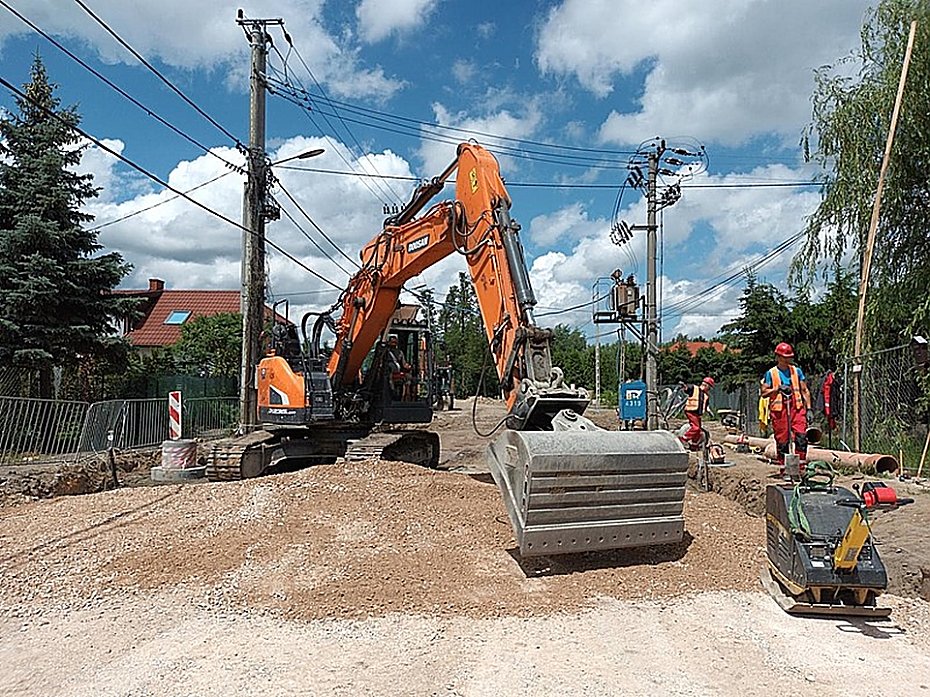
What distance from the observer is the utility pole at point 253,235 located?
16.1 metres

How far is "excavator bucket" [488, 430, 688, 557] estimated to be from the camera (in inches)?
241

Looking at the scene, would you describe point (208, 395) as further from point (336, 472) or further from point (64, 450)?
point (336, 472)

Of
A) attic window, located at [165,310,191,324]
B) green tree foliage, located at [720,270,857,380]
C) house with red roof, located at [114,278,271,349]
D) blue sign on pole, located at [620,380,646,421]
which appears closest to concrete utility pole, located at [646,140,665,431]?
blue sign on pole, located at [620,380,646,421]

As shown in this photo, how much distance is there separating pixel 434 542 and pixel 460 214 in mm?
4067

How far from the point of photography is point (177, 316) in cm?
4216

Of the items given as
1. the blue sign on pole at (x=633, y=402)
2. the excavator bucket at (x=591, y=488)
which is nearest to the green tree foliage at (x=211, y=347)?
the blue sign on pole at (x=633, y=402)

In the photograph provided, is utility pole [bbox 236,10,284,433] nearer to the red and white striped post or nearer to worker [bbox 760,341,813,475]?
the red and white striped post

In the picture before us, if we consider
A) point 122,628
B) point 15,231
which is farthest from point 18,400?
point 122,628

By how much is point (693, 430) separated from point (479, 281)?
7.72 m

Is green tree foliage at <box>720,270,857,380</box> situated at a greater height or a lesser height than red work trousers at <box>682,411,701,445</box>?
greater

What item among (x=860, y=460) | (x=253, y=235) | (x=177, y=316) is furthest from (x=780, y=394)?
(x=177, y=316)

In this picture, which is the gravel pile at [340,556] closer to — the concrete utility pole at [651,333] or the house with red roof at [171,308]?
the concrete utility pole at [651,333]

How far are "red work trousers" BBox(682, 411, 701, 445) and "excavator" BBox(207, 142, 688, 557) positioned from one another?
473 cm

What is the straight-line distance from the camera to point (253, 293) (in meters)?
16.1
